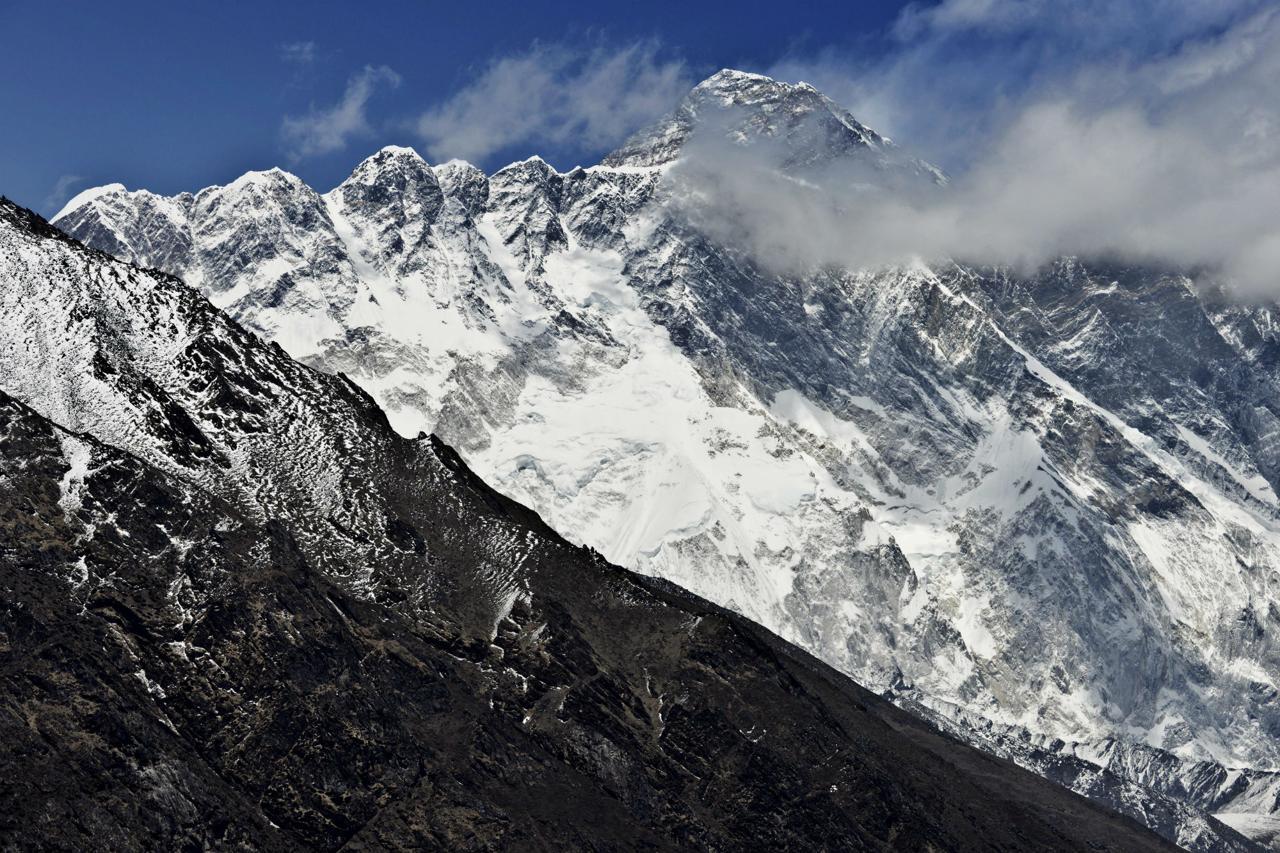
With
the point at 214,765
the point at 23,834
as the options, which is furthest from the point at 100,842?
the point at 214,765

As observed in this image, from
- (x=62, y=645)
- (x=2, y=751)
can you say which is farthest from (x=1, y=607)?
(x=2, y=751)

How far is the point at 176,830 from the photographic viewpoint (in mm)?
187625

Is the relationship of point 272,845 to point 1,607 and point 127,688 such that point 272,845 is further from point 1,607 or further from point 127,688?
point 1,607

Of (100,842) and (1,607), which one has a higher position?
(1,607)

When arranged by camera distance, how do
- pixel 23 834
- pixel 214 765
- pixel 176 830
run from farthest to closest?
pixel 214 765 < pixel 176 830 < pixel 23 834

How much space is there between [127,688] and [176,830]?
17143 mm

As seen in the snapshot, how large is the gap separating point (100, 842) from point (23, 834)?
711 cm

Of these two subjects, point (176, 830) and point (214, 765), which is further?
point (214, 765)

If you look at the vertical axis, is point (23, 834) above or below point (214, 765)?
→ below

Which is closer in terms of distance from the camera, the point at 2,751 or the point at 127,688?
the point at 2,751

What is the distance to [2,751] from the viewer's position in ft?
596

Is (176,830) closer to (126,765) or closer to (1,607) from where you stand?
(126,765)

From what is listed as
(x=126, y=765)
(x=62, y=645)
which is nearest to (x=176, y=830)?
(x=126, y=765)

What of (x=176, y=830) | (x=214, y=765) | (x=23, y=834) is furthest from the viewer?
(x=214, y=765)
